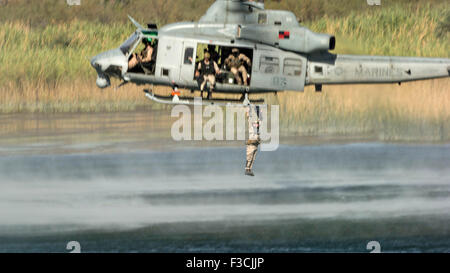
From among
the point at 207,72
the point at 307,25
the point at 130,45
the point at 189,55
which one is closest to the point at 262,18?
the point at 207,72

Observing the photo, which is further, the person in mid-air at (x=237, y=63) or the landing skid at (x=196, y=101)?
the person in mid-air at (x=237, y=63)

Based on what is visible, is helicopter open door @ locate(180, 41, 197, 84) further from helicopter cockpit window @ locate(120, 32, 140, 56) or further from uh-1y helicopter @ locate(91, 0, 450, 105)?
helicopter cockpit window @ locate(120, 32, 140, 56)

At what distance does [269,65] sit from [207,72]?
1.68m

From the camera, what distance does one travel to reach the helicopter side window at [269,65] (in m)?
29.6

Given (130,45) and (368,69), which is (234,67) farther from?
(368,69)

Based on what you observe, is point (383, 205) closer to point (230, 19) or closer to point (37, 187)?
point (230, 19)

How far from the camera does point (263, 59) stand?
29547 millimetres

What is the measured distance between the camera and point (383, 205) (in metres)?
28.5

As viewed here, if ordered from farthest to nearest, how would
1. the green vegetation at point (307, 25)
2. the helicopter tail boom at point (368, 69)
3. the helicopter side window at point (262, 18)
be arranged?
the green vegetation at point (307, 25)
the helicopter tail boom at point (368, 69)
the helicopter side window at point (262, 18)

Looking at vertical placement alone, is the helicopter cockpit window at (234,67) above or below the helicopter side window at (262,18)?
below

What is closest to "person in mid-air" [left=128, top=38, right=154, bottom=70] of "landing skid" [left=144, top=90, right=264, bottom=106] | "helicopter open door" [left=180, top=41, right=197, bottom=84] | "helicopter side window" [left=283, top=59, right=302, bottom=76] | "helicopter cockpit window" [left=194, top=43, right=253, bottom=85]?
"landing skid" [left=144, top=90, right=264, bottom=106]

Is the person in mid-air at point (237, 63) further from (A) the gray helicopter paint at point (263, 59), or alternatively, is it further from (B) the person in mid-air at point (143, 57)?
(B) the person in mid-air at point (143, 57)

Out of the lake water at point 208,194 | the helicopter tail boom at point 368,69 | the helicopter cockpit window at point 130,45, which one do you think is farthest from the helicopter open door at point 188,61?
the helicopter tail boom at point 368,69
